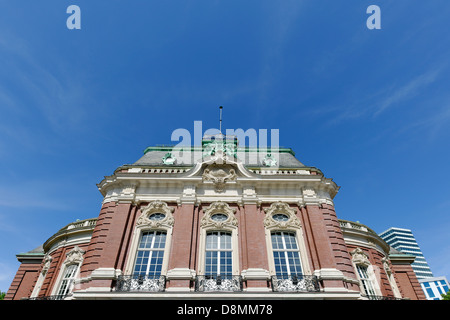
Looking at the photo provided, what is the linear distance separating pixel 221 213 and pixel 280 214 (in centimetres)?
348

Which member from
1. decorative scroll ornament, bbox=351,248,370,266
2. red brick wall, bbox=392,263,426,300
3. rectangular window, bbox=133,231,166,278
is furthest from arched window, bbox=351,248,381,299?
rectangular window, bbox=133,231,166,278

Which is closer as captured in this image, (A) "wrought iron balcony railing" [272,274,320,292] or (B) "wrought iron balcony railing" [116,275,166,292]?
(B) "wrought iron balcony railing" [116,275,166,292]

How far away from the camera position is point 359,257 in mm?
17953

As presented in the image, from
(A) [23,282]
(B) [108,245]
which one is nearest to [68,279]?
(B) [108,245]

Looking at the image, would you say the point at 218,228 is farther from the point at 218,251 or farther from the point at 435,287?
the point at 435,287

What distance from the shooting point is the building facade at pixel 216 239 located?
12922 millimetres

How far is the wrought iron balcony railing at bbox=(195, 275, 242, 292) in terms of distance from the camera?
1264cm

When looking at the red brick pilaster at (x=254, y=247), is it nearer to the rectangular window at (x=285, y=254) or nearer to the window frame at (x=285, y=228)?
the window frame at (x=285, y=228)

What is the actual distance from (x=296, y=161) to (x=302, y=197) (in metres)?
4.12

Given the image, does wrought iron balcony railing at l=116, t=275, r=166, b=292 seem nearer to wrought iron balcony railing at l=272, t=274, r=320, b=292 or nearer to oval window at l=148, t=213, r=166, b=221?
oval window at l=148, t=213, r=166, b=221

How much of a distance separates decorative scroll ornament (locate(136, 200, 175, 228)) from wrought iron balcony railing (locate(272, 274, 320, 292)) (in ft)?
20.7
